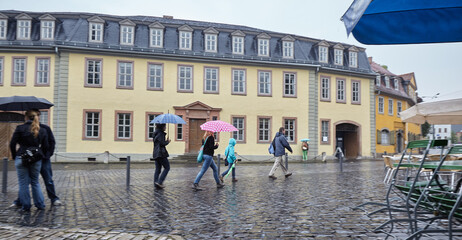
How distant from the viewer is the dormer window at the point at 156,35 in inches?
1040

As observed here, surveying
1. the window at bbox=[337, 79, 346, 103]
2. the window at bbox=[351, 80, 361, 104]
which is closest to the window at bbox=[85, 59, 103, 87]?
the window at bbox=[337, 79, 346, 103]

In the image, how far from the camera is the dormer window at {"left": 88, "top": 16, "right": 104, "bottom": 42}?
25.4m

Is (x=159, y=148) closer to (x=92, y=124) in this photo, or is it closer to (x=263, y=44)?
(x=92, y=124)

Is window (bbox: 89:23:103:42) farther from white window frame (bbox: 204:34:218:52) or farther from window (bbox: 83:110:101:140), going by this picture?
white window frame (bbox: 204:34:218:52)

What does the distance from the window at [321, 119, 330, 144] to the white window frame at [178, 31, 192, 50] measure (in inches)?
466

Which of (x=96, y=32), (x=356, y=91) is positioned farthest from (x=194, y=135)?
(x=356, y=91)

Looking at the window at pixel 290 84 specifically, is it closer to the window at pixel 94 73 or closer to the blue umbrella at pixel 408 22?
the window at pixel 94 73

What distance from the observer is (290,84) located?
28891mm

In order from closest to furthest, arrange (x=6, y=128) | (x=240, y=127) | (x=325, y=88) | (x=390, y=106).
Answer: (x=6, y=128)
(x=240, y=127)
(x=325, y=88)
(x=390, y=106)

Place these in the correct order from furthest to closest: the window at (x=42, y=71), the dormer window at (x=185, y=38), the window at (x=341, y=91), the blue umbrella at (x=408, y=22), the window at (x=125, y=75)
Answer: the window at (x=341, y=91) → the dormer window at (x=185, y=38) → the window at (x=125, y=75) → the window at (x=42, y=71) → the blue umbrella at (x=408, y=22)

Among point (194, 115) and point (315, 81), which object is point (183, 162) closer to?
point (194, 115)

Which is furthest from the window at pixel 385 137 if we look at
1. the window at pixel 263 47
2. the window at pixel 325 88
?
the window at pixel 263 47

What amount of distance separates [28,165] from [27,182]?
0.30m

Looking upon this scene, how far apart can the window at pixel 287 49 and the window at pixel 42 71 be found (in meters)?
16.6
